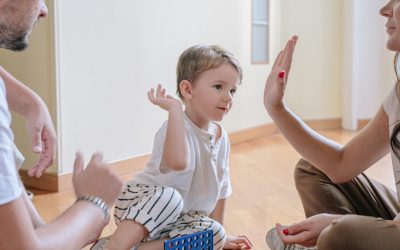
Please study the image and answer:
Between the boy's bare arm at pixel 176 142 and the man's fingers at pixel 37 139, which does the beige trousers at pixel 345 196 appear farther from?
the man's fingers at pixel 37 139

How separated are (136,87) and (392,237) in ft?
7.23

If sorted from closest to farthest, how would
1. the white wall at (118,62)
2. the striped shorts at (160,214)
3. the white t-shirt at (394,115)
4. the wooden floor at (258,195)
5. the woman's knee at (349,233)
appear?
the woman's knee at (349,233)
the white t-shirt at (394,115)
the striped shorts at (160,214)
the wooden floor at (258,195)
the white wall at (118,62)

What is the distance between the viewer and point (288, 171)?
10.5ft

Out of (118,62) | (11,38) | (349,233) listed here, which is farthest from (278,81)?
→ (118,62)

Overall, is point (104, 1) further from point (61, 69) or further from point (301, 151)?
point (301, 151)

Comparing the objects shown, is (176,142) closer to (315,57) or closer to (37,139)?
(37,139)

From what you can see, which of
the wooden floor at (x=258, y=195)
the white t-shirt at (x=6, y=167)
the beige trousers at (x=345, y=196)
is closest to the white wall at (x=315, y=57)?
the wooden floor at (x=258, y=195)

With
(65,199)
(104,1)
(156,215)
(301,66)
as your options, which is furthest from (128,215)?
(301,66)

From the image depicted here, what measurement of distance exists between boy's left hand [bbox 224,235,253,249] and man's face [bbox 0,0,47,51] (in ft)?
3.50

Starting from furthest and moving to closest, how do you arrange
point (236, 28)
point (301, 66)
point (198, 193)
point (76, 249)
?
point (301, 66) → point (236, 28) → point (198, 193) → point (76, 249)

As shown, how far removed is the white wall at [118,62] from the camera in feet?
8.79

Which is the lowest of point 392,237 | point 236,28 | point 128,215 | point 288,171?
point 288,171

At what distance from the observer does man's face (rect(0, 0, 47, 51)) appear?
862 millimetres

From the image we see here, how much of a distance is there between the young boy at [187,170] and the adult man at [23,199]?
58 cm
